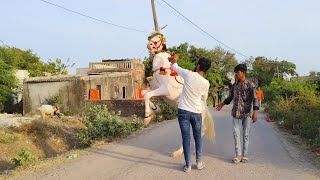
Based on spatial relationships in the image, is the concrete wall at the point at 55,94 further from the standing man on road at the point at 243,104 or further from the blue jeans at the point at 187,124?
the blue jeans at the point at 187,124

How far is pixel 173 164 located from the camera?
7.45m

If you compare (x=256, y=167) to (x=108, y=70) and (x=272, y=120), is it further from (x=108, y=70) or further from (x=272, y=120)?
(x=108, y=70)

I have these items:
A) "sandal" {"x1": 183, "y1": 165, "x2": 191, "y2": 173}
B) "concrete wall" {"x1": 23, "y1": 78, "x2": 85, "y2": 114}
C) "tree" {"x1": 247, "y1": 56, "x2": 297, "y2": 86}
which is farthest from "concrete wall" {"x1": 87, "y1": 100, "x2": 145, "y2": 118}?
"tree" {"x1": 247, "y1": 56, "x2": 297, "y2": 86}

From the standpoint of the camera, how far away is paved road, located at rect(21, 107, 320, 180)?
664 centimetres

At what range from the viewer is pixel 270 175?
6.51 meters

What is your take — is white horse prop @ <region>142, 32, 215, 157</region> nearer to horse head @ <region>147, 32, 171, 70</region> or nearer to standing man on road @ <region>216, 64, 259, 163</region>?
horse head @ <region>147, 32, 171, 70</region>

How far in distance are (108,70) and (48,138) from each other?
69.1 feet

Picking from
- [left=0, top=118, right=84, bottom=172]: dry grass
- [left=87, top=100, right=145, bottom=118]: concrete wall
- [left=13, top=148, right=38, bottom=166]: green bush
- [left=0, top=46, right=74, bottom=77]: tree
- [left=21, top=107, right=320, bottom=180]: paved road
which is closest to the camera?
[left=21, top=107, right=320, bottom=180]: paved road

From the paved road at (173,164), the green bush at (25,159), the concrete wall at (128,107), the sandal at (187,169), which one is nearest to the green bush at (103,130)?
the paved road at (173,164)

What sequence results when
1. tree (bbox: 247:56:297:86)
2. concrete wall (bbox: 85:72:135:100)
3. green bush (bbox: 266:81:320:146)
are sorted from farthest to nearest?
tree (bbox: 247:56:297:86), concrete wall (bbox: 85:72:135:100), green bush (bbox: 266:81:320:146)

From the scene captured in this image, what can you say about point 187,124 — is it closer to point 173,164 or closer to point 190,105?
point 190,105

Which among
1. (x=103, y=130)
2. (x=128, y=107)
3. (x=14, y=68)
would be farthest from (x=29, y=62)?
(x=103, y=130)

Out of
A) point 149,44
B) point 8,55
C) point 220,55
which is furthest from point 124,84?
point 149,44

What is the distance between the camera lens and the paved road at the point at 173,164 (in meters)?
6.64
